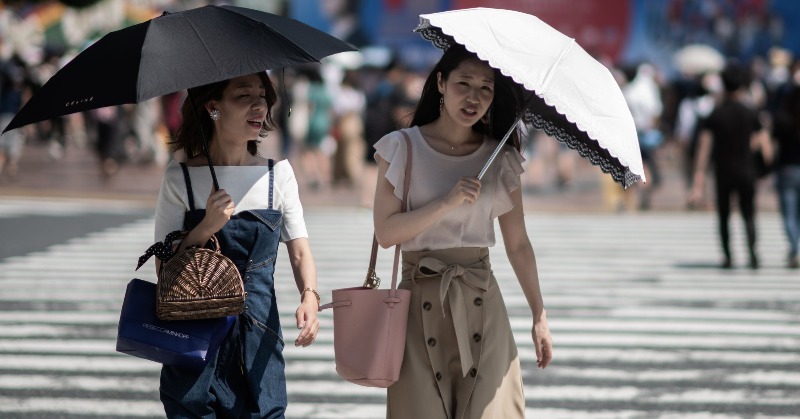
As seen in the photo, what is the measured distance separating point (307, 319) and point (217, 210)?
18.6 inches

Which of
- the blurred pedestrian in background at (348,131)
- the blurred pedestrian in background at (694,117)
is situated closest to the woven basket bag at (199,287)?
the blurred pedestrian in background at (694,117)

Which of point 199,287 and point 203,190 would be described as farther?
point 203,190

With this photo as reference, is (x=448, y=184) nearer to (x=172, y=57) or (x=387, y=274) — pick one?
(x=172, y=57)

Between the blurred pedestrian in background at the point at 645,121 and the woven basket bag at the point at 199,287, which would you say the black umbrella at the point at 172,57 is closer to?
the woven basket bag at the point at 199,287

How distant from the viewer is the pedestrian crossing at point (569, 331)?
7.22 m

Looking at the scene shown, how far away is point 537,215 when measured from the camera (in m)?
17.8

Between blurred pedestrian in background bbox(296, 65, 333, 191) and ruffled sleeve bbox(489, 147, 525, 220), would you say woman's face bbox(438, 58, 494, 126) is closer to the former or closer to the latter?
ruffled sleeve bbox(489, 147, 525, 220)

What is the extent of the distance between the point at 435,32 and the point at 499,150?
441mm

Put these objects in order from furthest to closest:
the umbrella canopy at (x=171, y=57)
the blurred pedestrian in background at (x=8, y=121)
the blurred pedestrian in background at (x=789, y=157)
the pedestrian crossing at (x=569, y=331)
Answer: the blurred pedestrian in background at (x=8, y=121) < the blurred pedestrian in background at (x=789, y=157) < the pedestrian crossing at (x=569, y=331) < the umbrella canopy at (x=171, y=57)

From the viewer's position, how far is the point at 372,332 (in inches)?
165

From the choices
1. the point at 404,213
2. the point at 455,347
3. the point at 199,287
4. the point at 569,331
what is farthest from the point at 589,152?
the point at 569,331

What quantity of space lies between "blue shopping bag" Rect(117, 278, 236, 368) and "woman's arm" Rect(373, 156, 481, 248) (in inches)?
22.2

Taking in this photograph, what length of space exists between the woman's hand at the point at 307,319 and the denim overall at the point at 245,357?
91mm

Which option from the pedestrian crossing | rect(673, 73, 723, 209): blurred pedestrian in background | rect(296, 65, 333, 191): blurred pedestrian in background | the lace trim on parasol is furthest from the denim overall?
rect(296, 65, 333, 191): blurred pedestrian in background
